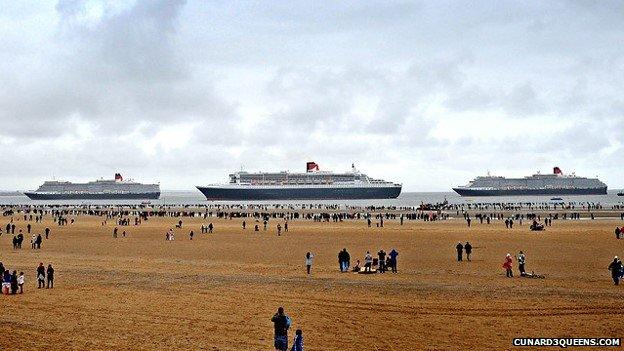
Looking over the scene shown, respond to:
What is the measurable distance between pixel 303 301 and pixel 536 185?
14349 cm

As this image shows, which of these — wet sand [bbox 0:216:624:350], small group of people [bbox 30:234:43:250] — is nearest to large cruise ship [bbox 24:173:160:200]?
small group of people [bbox 30:234:43:250]

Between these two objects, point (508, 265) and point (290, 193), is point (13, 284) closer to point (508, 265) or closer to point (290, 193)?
point (508, 265)

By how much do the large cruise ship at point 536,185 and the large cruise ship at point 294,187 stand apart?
34082mm

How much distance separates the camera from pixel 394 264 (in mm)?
20594

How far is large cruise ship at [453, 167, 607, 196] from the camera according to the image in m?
144

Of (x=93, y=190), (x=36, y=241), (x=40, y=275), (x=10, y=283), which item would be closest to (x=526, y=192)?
(x=93, y=190)

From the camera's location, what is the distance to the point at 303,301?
1457 centimetres

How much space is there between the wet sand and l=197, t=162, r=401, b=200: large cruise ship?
9475 cm

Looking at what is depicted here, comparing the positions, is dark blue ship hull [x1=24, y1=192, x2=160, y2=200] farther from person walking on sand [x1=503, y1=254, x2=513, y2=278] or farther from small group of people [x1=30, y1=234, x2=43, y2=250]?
person walking on sand [x1=503, y1=254, x2=513, y2=278]

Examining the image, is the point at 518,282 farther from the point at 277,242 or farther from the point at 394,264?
the point at 277,242

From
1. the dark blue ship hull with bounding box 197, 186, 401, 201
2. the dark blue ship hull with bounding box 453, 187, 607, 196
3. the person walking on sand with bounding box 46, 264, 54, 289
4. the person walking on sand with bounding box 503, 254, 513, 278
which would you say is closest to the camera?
the person walking on sand with bounding box 46, 264, 54, 289

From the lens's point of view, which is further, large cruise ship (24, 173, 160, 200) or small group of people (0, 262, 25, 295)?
large cruise ship (24, 173, 160, 200)

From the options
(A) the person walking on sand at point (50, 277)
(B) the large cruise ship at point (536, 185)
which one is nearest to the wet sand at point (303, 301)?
(A) the person walking on sand at point (50, 277)

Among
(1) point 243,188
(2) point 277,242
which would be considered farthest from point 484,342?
(1) point 243,188
